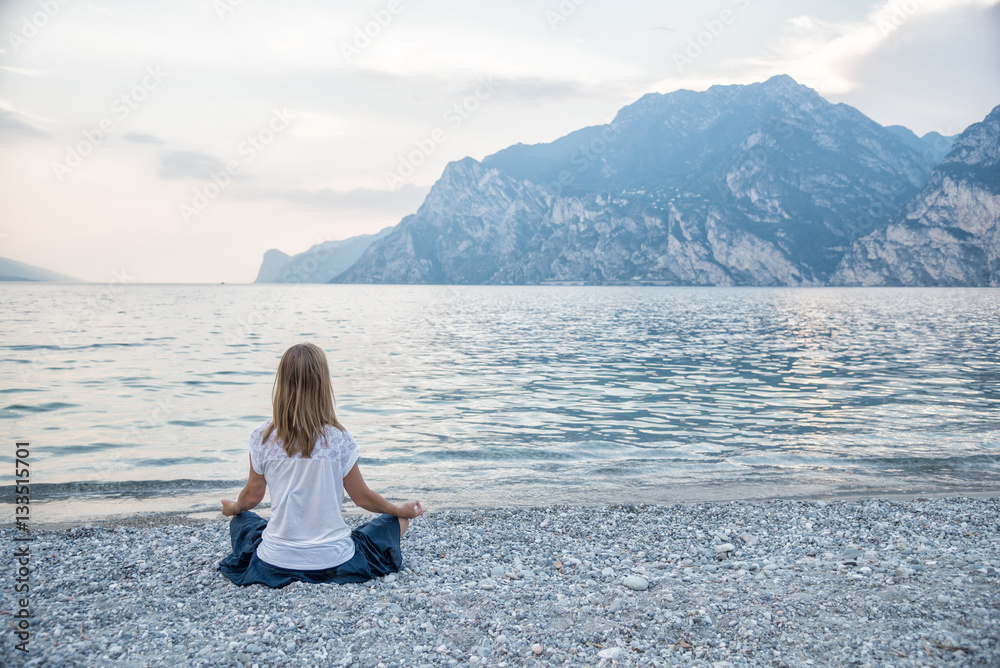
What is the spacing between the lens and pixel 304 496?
18.4 ft

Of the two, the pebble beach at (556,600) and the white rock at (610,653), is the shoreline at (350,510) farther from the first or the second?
the white rock at (610,653)

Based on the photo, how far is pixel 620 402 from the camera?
61.8 ft

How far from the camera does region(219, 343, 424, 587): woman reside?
539cm

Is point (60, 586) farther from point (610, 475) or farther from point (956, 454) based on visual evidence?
point (956, 454)

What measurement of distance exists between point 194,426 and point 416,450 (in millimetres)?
6364

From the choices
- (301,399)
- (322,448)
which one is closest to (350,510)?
(322,448)

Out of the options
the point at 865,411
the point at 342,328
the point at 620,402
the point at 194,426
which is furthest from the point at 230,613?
the point at 342,328

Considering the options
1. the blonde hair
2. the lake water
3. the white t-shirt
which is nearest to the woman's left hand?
the white t-shirt

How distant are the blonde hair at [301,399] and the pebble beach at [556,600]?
1484 mm

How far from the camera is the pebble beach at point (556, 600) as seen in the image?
15.4 ft

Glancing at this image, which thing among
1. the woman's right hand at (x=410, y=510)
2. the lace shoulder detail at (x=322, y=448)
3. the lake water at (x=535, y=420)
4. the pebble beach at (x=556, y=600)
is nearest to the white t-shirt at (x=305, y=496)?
the lace shoulder detail at (x=322, y=448)

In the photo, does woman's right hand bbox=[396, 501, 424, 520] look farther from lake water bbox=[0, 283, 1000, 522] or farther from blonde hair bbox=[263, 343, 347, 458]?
lake water bbox=[0, 283, 1000, 522]

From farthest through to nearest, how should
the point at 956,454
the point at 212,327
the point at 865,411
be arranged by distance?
the point at 212,327 → the point at 865,411 → the point at 956,454

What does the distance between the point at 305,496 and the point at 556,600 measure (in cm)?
254
